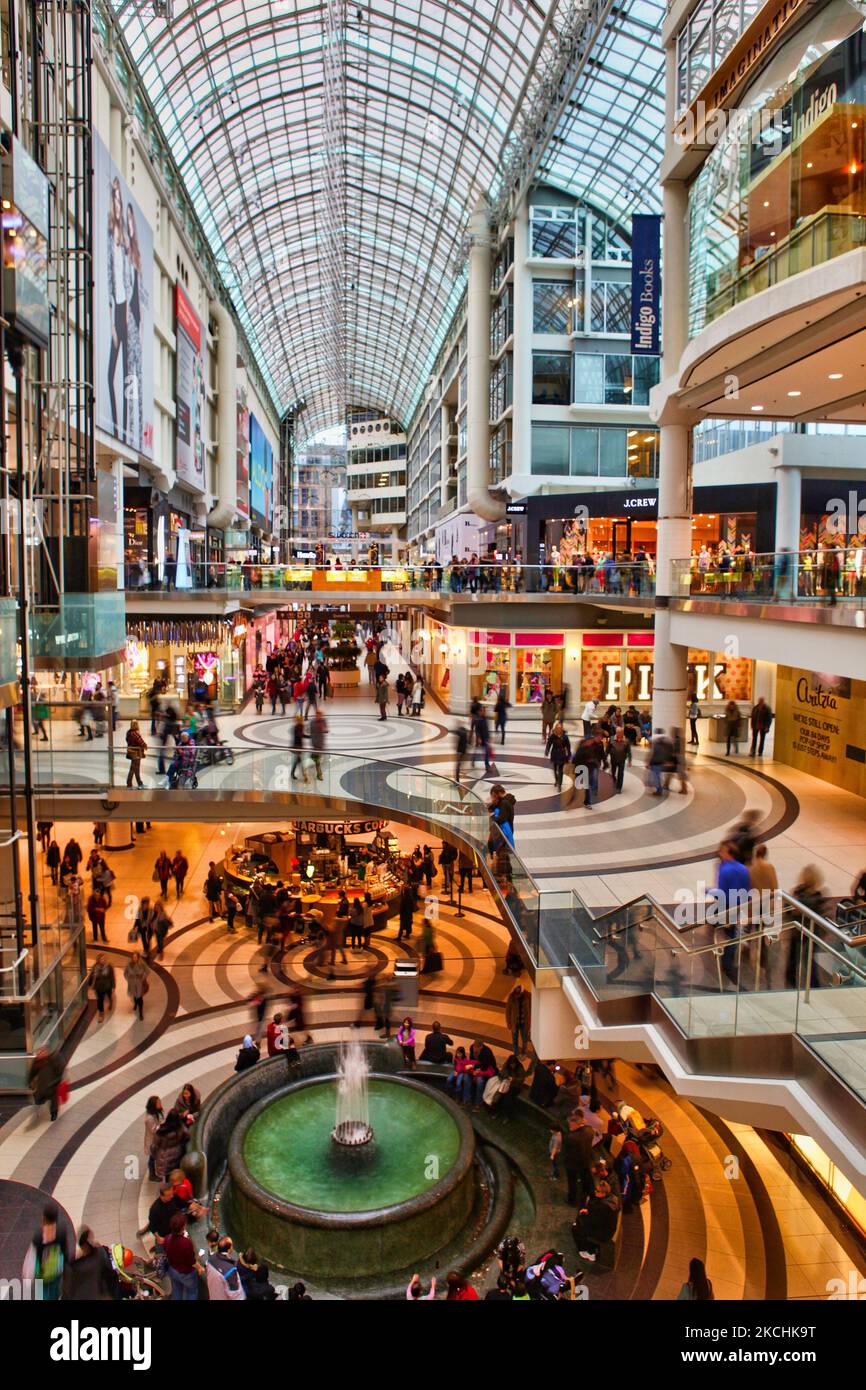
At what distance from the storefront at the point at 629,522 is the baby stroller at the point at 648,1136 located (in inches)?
745

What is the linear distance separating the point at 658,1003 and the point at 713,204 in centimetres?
1450

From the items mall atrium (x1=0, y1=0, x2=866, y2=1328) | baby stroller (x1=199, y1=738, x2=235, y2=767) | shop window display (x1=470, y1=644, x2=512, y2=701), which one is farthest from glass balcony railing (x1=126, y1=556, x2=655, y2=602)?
baby stroller (x1=199, y1=738, x2=235, y2=767)

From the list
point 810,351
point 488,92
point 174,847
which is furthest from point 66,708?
point 488,92

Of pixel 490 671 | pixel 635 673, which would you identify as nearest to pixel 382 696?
pixel 490 671

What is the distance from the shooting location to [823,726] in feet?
60.2

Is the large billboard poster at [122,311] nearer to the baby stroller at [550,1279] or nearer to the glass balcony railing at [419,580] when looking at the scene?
the glass balcony railing at [419,580]

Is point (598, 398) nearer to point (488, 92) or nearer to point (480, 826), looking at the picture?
point (488, 92)

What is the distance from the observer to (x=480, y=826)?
13.3m

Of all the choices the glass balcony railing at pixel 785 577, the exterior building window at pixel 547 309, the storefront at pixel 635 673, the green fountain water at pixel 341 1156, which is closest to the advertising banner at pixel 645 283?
the storefront at pixel 635 673

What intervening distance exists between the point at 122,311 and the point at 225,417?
68.4 feet

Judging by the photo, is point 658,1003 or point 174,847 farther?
point 174,847

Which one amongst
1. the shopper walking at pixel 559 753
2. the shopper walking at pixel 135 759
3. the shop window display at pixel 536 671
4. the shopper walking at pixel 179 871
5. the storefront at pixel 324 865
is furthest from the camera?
the shop window display at pixel 536 671

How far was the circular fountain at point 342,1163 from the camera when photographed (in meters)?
9.71
